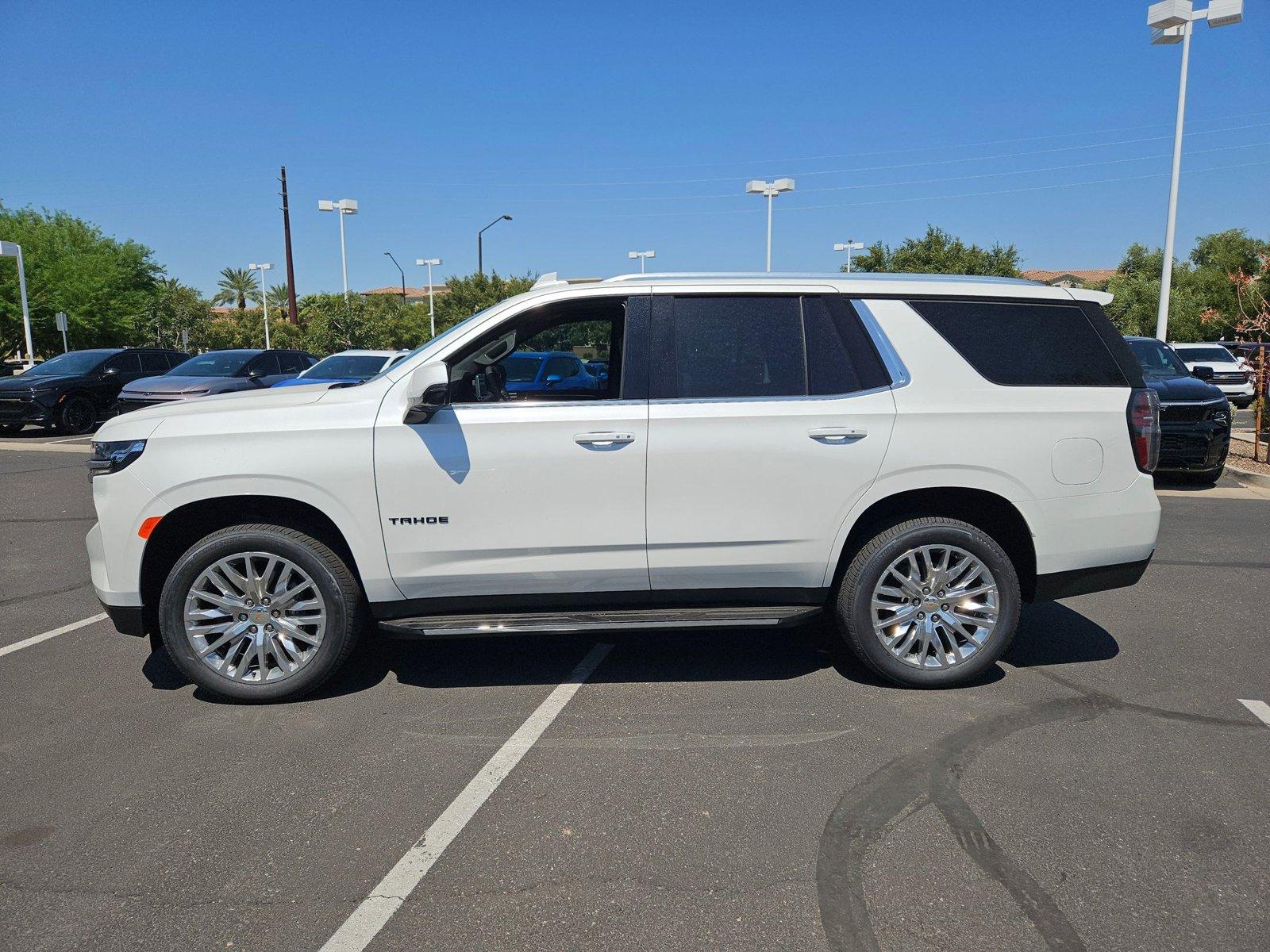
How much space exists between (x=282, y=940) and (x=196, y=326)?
58.2 meters

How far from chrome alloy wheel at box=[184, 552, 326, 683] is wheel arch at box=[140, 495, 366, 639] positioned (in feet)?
0.67

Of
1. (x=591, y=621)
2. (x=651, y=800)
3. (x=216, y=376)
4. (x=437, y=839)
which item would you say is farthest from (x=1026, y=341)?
(x=216, y=376)

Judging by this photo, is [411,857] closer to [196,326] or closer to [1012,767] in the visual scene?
[1012,767]

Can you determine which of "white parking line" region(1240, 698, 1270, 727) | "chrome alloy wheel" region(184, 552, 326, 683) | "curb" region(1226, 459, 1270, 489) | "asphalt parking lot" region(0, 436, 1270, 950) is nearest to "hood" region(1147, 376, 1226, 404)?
"curb" region(1226, 459, 1270, 489)

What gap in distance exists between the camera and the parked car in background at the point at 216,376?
1648 centimetres

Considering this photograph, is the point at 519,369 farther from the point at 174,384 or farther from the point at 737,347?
the point at 174,384

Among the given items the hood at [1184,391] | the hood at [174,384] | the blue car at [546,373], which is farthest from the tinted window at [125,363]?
the hood at [1184,391]

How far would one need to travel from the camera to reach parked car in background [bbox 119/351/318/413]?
649 inches

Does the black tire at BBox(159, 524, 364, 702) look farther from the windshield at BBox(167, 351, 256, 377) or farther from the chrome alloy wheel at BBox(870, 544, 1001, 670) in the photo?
the windshield at BBox(167, 351, 256, 377)

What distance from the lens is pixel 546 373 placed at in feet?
17.5

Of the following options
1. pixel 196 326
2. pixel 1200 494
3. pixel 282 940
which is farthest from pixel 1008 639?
pixel 196 326

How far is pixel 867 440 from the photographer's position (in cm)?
440

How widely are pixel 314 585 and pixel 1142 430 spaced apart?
12.9 ft

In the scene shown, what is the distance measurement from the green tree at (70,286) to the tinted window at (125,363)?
25.1 metres
